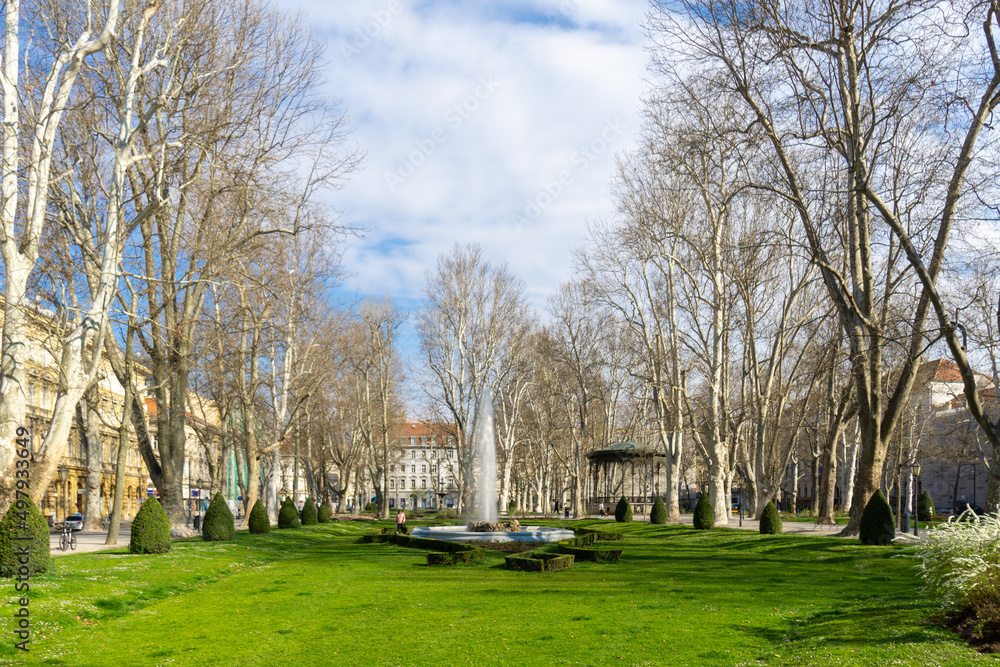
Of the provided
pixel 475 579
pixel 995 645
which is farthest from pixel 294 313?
pixel 995 645

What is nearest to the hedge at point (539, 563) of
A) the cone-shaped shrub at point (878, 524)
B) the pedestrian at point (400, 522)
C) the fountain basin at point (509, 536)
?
the fountain basin at point (509, 536)

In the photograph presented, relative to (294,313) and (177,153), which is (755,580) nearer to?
(177,153)

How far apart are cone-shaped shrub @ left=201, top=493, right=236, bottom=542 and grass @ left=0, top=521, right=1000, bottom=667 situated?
13.7ft

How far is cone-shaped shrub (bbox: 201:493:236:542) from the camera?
74.4 ft

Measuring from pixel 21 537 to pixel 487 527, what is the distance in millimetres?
14901

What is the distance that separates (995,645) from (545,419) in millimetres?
46002

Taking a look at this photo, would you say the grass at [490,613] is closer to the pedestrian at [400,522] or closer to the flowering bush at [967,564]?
the flowering bush at [967,564]

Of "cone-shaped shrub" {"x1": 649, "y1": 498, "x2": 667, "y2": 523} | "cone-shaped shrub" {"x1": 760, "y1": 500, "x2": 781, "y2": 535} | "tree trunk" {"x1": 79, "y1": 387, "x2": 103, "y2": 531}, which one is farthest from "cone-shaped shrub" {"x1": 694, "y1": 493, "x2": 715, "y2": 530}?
"tree trunk" {"x1": 79, "y1": 387, "x2": 103, "y2": 531}

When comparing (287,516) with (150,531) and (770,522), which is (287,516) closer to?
(150,531)

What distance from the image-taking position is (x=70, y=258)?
748 inches

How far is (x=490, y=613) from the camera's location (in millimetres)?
11453

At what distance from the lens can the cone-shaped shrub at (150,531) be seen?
17.5m

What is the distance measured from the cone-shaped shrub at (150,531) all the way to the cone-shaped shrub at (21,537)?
439cm

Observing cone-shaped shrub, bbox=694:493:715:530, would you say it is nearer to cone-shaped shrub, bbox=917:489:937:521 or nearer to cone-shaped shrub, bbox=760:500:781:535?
cone-shaped shrub, bbox=760:500:781:535
